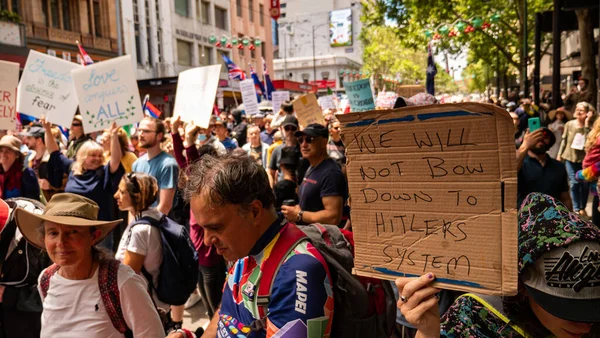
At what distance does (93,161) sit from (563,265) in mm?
4765

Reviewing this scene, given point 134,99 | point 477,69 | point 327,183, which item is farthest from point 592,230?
point 477,69

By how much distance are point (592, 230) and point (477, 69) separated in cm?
6921

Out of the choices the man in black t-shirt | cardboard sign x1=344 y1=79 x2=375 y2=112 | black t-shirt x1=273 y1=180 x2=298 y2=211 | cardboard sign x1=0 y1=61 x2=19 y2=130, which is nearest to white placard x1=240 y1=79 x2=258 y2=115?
cardboard sign x1=344 y1=79 x2=375 y2=112

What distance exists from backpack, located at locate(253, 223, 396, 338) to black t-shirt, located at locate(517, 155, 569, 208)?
3009mm

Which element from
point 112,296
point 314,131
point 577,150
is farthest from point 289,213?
point 577,150

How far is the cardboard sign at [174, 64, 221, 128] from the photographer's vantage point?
490 cm

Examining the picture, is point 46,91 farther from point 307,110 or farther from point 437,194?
point 437,194

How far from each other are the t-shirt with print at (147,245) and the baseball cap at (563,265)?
2.59 metres

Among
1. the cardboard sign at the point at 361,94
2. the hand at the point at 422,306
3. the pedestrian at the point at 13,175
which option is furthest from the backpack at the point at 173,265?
the cardboard sign at the point at 361,94

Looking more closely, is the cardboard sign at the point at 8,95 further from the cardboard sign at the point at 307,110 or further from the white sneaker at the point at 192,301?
the cardboard sign at the point at 307,110

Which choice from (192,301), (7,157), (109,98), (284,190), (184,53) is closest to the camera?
(284,190)

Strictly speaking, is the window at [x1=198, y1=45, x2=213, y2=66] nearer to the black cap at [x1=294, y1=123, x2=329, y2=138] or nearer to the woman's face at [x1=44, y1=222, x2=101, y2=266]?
the black cap at [x1=294, y1=123, x2=329, y2=138]

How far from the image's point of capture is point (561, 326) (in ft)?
4.52

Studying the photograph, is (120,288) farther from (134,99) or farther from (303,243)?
(134,99)
